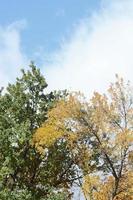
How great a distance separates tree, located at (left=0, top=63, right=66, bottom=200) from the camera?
3509 cm

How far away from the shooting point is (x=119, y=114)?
112ft

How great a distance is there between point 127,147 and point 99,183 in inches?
113

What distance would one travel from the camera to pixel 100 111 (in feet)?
113

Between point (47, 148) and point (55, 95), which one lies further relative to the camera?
point (55, 95)

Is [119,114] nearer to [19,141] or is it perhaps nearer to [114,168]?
[114,168]

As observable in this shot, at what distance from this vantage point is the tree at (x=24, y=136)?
115 feet

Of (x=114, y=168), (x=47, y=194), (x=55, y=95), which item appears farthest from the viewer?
(x=55, y=95)

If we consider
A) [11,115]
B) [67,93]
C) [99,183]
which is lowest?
[99,183]

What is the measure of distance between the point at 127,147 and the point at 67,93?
770 cm

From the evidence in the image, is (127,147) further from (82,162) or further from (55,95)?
(55,95)

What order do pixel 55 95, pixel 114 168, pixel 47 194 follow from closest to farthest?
pixel 114 168 < pixel 47 194 < pixel 55 95

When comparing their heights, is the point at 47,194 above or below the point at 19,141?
below

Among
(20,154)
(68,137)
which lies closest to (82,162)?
(68,137)

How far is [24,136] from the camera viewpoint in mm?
35094
